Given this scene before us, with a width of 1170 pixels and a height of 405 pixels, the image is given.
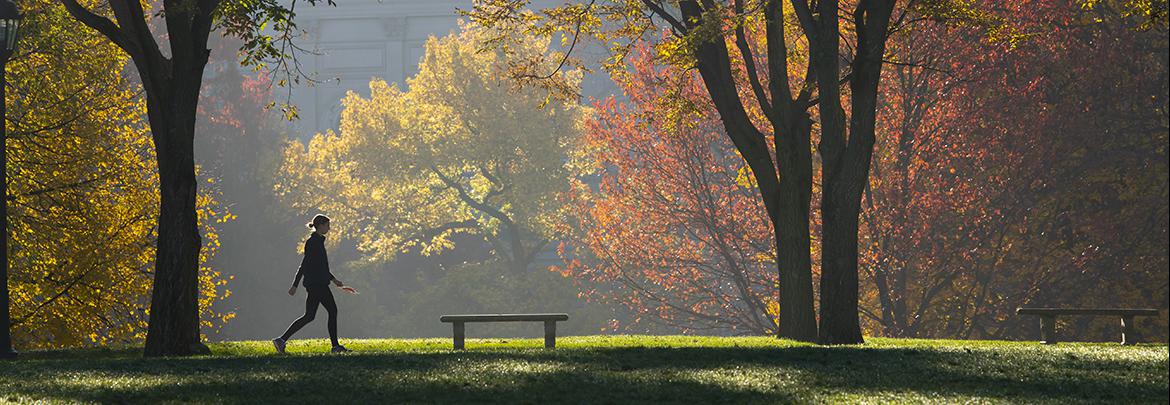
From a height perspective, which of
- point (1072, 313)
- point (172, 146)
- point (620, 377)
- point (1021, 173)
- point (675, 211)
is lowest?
point (620, 377)

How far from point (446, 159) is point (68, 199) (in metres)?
33.8

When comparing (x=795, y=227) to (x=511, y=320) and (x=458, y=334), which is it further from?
(x=458, y=334)

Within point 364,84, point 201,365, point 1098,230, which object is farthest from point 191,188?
point 364,84

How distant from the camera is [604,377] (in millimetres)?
11672

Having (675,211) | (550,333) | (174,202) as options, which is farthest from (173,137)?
(675,211)

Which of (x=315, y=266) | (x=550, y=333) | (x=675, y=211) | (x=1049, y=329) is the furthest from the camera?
(x=675, y=211)

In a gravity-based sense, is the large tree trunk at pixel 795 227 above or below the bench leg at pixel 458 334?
above

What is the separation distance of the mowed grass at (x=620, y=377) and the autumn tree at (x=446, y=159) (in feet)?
133

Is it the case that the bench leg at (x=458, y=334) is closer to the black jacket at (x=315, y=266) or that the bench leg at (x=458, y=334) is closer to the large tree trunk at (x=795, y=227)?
the black jacket at (x=315, y=266)

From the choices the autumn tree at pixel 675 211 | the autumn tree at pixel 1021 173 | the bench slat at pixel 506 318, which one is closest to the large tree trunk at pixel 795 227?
the bench slat at pixel 506 318

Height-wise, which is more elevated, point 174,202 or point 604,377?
point 174,202

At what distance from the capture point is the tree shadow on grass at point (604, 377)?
10.5 meters

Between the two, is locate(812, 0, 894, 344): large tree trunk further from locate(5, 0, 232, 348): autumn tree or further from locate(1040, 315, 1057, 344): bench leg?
locate(5, 0, 232, 348): autumn tree

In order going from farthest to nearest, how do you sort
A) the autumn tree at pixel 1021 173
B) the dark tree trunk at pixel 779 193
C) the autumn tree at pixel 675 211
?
the autumn tree at pixel 675 211
the autumn tree at pixel 1021 173
the dark tree trunk at pixel 779 193
